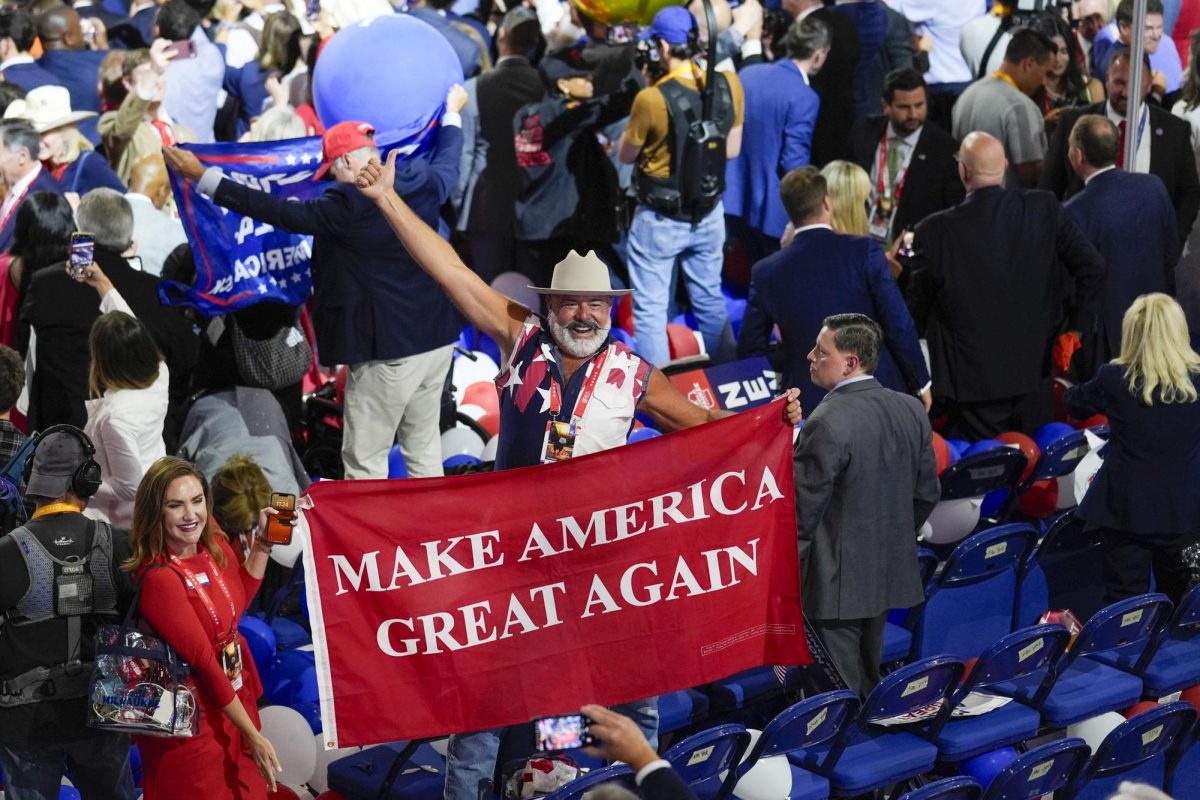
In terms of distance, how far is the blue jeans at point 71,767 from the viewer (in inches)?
211

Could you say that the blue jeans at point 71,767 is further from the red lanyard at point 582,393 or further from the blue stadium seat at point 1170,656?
the blue stadium seat at point 1170,656

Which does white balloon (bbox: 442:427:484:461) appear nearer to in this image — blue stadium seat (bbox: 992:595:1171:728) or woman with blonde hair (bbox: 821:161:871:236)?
woman with blonde hair (bbox: 821:161:871:236)

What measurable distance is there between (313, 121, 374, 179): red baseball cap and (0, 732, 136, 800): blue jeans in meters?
2.83

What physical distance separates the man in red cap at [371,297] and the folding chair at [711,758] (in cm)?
276

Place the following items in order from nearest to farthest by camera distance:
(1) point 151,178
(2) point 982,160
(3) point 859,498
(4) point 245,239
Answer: (3) point 859,498 → (4) point 245,239 → (2) point 982,160 → (1) point 151,178

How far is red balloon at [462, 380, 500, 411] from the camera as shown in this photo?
9.12 m

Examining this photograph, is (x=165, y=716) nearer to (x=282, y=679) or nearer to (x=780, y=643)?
(x=282, y=679)

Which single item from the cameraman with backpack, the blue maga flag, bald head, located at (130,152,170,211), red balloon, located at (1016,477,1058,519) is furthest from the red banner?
bald head, located at (130,152,170,211)

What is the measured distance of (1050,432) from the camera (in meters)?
8.75

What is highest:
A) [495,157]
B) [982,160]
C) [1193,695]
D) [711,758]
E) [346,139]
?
[346,139]

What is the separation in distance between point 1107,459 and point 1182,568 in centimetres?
64

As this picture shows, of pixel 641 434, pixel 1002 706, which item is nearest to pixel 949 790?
pixel 1002 706

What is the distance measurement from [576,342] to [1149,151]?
16.1 feet

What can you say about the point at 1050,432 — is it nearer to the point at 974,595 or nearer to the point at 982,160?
the point at 982,160
